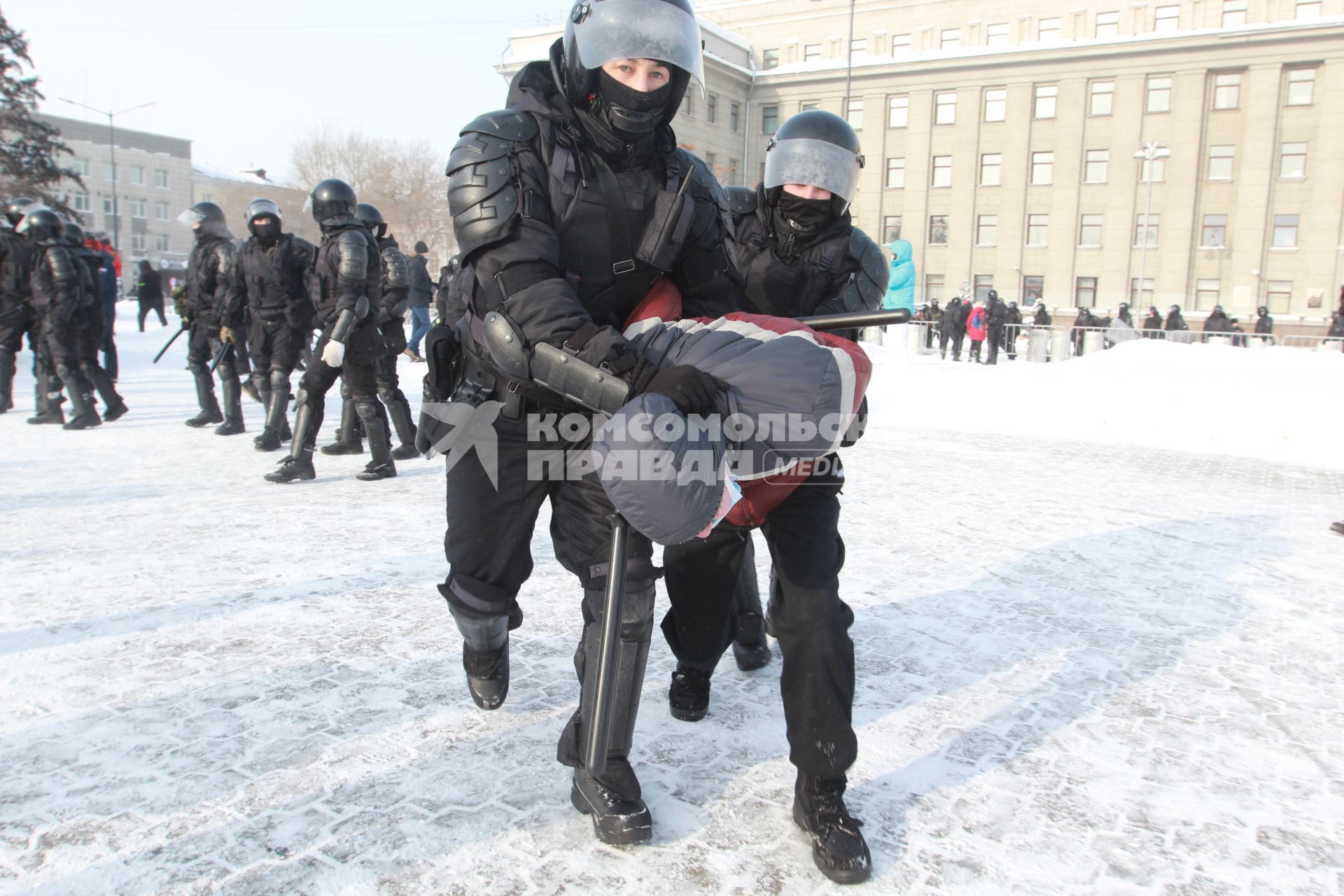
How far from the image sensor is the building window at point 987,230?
46344 millimetres

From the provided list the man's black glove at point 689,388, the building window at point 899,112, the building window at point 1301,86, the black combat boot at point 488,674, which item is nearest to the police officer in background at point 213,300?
the black combat boot at point 488,674

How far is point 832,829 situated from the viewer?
2.20 m

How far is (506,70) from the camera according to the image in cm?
4988

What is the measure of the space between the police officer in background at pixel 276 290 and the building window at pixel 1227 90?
154 feet

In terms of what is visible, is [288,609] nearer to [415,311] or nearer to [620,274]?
[620,274]

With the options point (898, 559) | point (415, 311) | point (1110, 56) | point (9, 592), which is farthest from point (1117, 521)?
point (1110, 56)

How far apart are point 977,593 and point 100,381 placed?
8482 millimetres

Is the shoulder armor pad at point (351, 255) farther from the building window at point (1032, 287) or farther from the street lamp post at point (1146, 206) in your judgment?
the building window at point (1032, 287)

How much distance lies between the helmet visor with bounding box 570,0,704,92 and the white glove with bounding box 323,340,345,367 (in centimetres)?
426

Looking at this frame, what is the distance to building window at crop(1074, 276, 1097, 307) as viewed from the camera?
144 feet

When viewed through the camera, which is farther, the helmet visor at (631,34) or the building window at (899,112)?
the building window at (899,112)

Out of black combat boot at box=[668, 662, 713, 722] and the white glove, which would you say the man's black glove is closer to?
black combat boot at box=[668, 662, 713, 722]

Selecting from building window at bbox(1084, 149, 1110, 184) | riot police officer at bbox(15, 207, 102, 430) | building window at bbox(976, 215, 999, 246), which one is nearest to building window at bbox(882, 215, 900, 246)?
building window at bbox(976, 215, 999, 246)

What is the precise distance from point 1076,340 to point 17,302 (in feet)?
73.5
